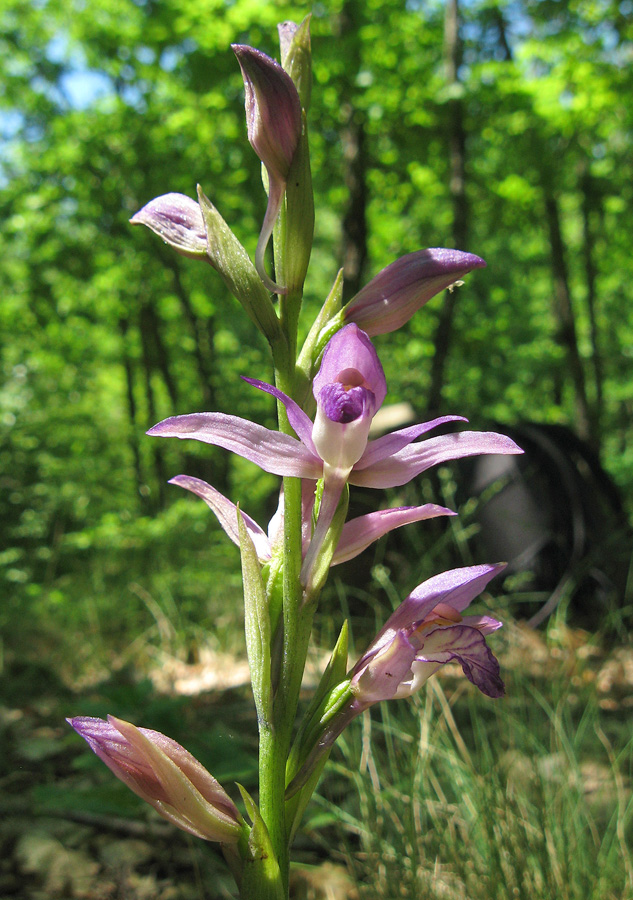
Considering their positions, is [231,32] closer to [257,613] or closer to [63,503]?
[63,503]

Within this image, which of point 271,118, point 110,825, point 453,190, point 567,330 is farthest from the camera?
point 567,330

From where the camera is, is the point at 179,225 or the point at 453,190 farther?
the point at 453,190

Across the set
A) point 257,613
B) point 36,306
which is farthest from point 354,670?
point 36,306

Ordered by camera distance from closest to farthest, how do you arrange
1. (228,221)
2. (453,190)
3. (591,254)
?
(453,190) < (228,221) < (591,254)

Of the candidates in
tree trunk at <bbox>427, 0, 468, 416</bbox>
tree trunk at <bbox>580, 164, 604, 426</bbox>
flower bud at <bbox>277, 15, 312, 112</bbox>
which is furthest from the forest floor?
tree trunk at <bbox>580, 164, 604, 426</bbox>

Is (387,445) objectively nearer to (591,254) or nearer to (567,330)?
(567,330)

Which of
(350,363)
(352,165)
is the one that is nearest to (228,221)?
(352,165)

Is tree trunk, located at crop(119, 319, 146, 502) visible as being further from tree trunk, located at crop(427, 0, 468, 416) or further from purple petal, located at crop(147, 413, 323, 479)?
purple petal, located at crop(147, 413, 323, 479)
